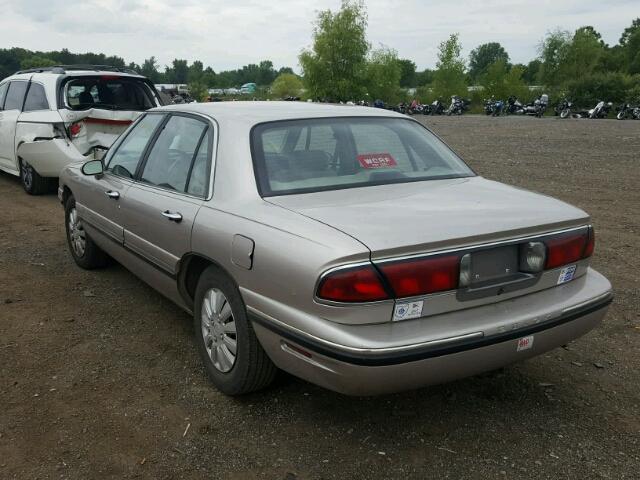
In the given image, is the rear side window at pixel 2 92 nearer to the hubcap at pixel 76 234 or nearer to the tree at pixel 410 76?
the hubcap at pixel 76 234

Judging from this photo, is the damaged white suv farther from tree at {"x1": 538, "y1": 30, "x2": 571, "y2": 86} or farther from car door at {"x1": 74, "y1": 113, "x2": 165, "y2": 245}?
tree at {"x1": 538, "y1": 30, "x2": 571, "y2": 86}

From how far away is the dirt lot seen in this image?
275 centimetres

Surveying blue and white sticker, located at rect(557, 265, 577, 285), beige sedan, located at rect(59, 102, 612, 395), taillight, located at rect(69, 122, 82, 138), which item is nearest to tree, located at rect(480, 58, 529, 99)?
taillight, located at rect(69, 122, 82, 138)

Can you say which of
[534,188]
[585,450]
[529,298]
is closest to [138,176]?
[529,298]

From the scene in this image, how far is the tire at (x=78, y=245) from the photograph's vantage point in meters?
5.33

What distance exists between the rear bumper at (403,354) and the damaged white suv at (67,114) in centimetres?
634

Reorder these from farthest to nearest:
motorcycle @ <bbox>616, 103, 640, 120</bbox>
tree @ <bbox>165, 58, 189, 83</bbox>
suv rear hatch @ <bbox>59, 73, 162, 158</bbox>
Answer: tree @ <bbox>165, 58, 189, 83</bbox> < motorcycle @ <bbox>616, 103, 640, 120</bbox> < suv rear hatch @ <bbox>59, 73, 162, 158</bbox>

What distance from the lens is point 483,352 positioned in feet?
8.59

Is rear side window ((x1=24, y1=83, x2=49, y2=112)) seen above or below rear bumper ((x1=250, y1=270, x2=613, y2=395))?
above

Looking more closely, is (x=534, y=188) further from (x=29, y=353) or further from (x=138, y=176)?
(x=29, y=353)

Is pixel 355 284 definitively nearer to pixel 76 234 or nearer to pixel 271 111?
pixel 271 111

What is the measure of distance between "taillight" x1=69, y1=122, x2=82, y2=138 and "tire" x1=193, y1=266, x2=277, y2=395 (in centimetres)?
581

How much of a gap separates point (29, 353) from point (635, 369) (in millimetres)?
3739

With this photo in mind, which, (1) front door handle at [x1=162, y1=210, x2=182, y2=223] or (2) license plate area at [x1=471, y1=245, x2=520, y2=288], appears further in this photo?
(1) front door handle at [x1=162, y1=210, x2=182, y2=223]
